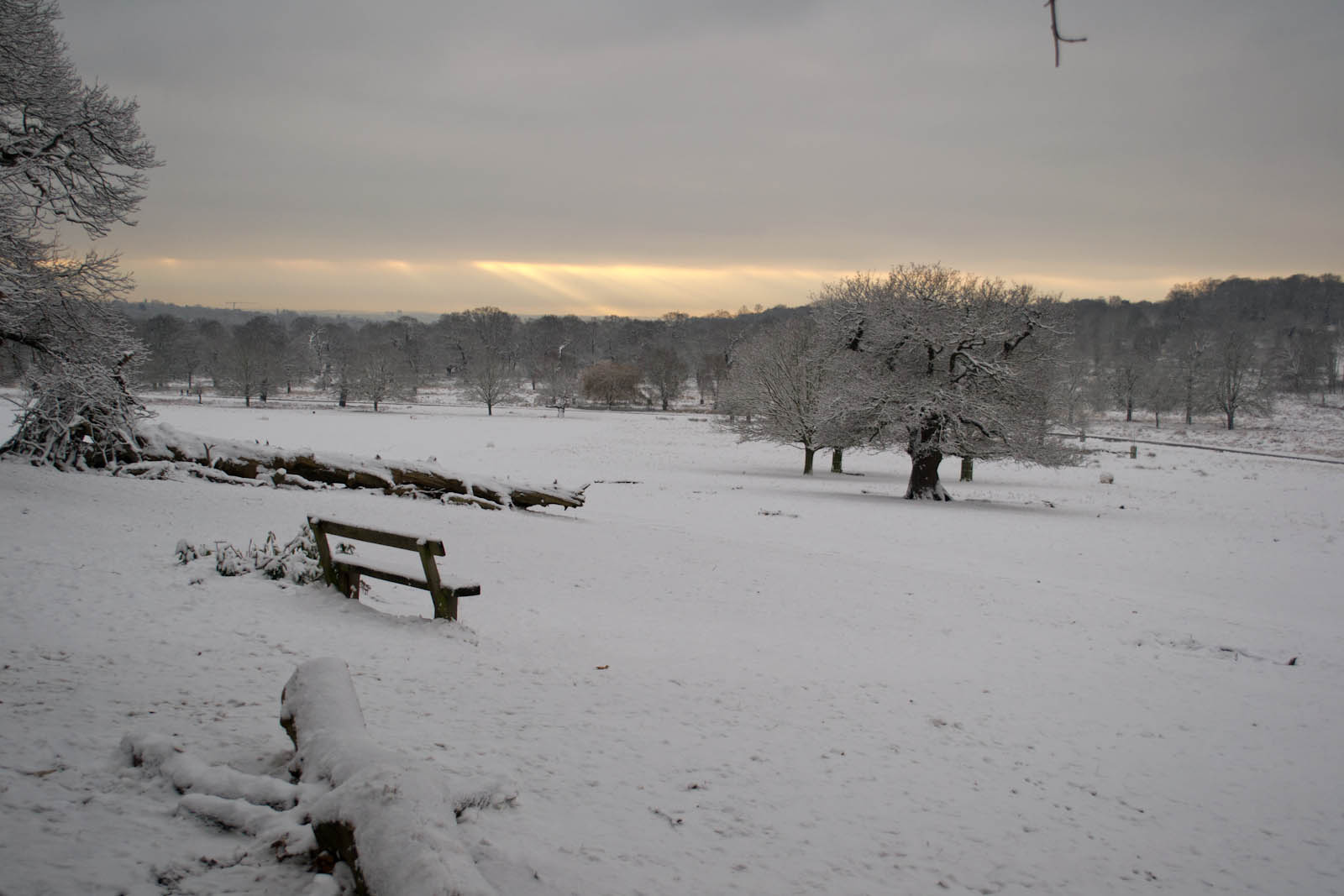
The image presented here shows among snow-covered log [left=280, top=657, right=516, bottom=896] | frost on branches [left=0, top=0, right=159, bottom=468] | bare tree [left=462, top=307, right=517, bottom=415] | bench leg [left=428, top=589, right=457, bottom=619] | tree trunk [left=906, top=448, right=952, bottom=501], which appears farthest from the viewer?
bare tree [left=462, top=307, right=517, bottom=415]

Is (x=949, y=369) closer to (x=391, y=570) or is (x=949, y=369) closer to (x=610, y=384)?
(x=391, y=570)

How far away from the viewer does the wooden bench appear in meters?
7.24

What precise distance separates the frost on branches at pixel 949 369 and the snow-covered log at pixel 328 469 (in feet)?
42.1

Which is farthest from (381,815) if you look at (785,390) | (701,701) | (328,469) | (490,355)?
(490,355)

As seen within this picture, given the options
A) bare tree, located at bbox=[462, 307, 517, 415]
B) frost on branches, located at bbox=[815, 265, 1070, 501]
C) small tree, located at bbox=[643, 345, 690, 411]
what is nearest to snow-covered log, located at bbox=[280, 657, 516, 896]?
frost on branches, located at bbox=[815, 265, 1070, 501]

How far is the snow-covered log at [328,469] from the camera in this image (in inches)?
602

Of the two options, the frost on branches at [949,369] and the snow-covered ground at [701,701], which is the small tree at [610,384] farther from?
the snow-covered ground at [701,701]

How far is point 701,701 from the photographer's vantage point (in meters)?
6.52

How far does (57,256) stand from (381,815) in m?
16.0

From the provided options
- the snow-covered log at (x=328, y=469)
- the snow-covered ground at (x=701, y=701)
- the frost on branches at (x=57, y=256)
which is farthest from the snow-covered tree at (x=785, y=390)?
the frost on branches at (x=57, y=256)

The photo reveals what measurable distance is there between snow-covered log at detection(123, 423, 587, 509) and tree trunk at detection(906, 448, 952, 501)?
46.9 feet

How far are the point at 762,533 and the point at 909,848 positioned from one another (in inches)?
542

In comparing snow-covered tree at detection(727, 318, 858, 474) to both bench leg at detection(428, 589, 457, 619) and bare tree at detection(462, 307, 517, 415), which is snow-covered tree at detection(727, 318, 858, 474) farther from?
bare tree at detection(462, 307, 517, 415)

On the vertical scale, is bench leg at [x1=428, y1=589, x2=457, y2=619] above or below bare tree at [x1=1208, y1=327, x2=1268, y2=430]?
below
